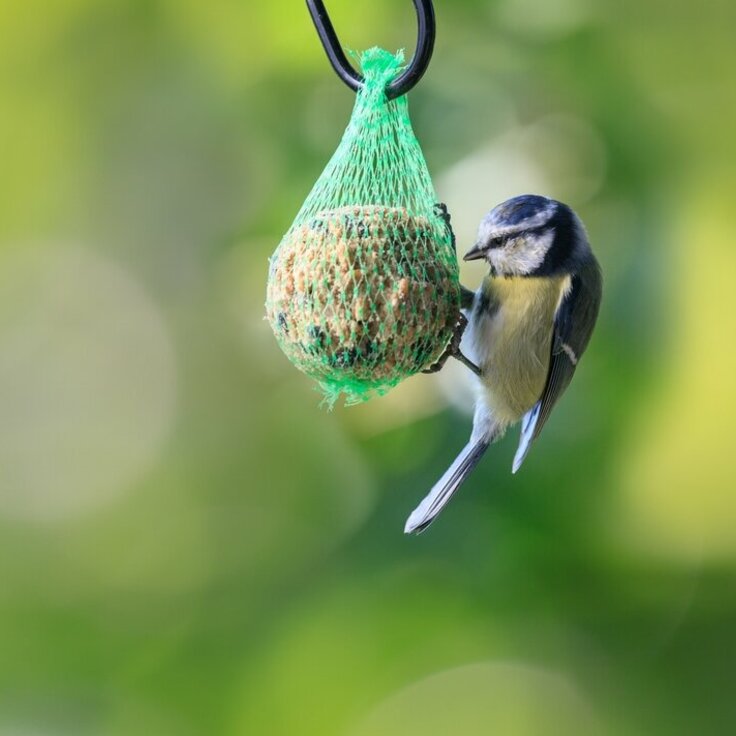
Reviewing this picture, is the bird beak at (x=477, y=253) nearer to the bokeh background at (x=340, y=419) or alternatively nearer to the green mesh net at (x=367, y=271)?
the green mesh net at (x=367, y=271)

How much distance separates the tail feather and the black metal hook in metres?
0.80

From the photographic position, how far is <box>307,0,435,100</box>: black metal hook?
158 cm

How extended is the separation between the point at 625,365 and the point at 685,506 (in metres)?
0.39

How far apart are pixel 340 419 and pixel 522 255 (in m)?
0.98

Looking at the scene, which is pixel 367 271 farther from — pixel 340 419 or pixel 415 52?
pixel 340 419

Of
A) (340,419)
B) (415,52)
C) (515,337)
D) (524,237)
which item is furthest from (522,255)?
(340,419)

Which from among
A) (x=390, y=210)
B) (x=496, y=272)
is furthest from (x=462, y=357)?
(x=390, y=210)

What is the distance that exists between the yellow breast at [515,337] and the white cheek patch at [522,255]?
2 cm

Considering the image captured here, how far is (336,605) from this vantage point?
2.87m

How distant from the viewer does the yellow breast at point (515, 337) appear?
2.07m

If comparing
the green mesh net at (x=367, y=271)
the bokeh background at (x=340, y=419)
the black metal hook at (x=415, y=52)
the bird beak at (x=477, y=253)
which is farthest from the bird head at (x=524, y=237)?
the bokeh background at (x=340, y=419)

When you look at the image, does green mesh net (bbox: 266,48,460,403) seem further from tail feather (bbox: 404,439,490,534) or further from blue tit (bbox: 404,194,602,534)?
tail feather (bbox: 404,439,490,534)

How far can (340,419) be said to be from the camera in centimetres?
289

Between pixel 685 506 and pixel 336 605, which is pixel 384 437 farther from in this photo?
pixel 685 506
